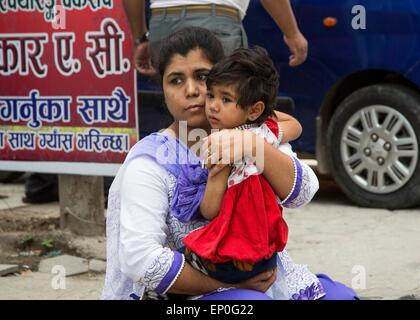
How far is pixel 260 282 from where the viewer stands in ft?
8.63

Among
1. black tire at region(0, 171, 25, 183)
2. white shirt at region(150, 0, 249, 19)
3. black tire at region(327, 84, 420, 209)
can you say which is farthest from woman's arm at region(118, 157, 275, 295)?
black tire at region(0, 171, 25, 183)

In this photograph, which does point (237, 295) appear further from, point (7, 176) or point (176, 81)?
point (7, 176)

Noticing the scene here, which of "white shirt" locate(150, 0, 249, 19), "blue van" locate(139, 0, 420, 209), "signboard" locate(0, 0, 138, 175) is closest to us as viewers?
"white shirt" locate(150, 0, 249, 19)

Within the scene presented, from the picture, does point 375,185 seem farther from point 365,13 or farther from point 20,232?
point 20,232

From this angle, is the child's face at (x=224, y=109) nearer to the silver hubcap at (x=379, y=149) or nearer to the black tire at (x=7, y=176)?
the silver hubcap at (x=379, y=149)

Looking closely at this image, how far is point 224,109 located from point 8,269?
290 centimetres

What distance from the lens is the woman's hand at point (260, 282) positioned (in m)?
2.62

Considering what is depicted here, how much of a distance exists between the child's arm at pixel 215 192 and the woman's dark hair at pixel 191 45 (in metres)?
0.43

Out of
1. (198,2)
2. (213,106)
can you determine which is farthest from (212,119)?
(198,2)

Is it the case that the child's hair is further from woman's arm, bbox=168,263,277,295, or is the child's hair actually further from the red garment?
woman's arm, bbox=168,263,277,295

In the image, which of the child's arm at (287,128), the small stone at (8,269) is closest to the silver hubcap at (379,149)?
the small stone at (8,269)

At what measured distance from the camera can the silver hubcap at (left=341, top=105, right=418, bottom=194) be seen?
636 cm

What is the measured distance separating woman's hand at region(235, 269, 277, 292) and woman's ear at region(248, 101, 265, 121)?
1.34 feet
